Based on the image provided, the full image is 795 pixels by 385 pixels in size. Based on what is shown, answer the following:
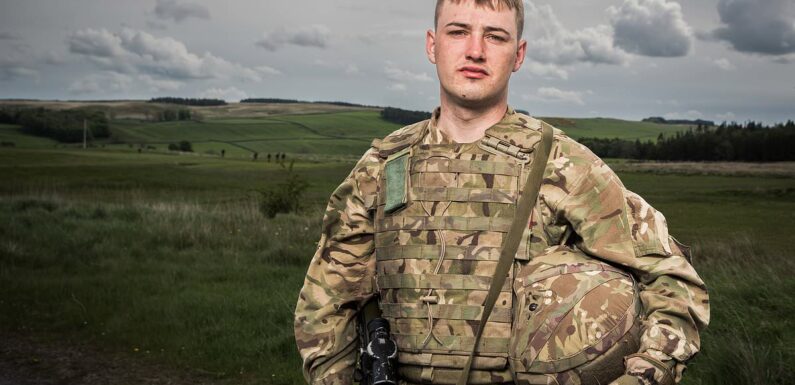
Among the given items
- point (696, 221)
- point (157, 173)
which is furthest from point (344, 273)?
point (157, 173)

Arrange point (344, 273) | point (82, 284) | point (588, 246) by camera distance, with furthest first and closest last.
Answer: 1. point (82, 284)
2. point (344, 273)
3. point (588, 246)

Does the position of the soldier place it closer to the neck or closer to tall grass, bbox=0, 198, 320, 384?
the neck

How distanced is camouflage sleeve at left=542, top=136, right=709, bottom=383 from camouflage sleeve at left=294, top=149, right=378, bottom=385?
83 cm

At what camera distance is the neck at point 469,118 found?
2900 millimetres

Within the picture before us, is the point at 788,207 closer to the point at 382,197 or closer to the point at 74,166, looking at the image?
the point at 382,197

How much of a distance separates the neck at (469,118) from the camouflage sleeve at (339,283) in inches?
14.6

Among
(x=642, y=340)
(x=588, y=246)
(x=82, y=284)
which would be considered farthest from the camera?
(x=82, y=284)

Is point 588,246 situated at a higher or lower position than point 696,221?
higher

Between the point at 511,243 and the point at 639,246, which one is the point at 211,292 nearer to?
the point at 511,243

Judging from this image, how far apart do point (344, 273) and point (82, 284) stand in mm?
8184

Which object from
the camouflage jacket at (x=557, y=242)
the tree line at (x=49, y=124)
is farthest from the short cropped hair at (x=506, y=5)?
the tree line at (x=49, y=124)

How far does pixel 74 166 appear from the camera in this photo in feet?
151

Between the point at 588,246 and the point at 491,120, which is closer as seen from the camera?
the point at 588,246

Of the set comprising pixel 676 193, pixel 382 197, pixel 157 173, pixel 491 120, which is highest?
pixel 491 120
